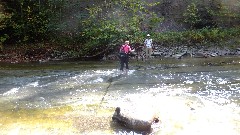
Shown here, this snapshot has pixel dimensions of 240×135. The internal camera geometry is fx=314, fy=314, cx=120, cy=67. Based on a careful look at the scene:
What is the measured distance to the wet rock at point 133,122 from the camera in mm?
10641

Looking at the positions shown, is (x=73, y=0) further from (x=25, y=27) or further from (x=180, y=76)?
(x=180, y=76)

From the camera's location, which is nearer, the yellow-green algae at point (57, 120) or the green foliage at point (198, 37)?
the yellow-green algae at point (57, 120)

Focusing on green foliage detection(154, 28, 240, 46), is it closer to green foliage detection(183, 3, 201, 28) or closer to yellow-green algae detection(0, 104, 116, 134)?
green foliage detection(183, 3, 201, 28)

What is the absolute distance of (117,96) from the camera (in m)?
14.4

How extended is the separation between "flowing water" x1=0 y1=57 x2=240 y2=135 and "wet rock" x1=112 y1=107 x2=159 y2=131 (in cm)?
20

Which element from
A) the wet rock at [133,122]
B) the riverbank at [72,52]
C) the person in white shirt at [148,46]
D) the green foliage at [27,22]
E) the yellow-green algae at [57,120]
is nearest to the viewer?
the wet rock at [133,122]

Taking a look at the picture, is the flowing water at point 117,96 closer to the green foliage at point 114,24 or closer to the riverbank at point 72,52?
the riverbank at point 72,52

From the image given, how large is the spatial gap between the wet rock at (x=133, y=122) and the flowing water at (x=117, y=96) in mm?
200

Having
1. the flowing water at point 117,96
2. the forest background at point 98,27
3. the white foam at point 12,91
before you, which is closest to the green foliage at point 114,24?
the forest background at point 98,27

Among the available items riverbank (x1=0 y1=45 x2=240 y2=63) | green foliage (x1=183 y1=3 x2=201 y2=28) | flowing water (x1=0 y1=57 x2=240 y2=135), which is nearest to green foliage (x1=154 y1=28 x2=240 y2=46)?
riverbank (x1=0 y1=45 x2=240 y2=63)

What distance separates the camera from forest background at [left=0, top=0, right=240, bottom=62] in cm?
→ 2422

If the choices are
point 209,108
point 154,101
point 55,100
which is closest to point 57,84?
point 55,100

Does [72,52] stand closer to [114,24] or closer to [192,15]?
[114,24]

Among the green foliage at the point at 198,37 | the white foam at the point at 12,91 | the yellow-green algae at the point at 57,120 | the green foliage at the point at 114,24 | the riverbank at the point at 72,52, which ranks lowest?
the yellow-green algae at the point at 57,120
